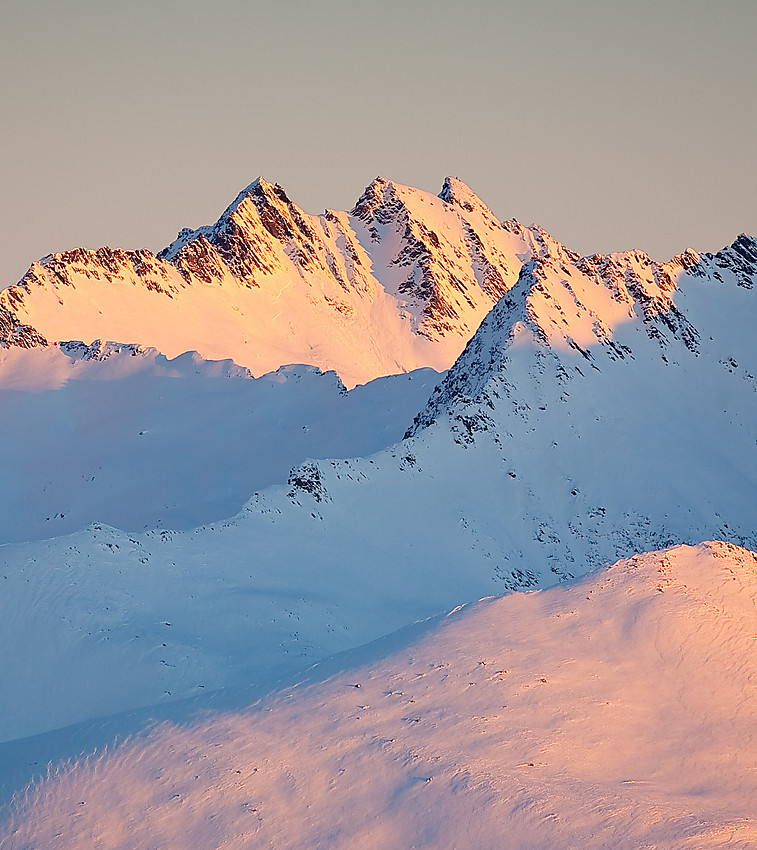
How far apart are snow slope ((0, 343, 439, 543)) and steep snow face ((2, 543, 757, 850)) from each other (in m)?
28.0

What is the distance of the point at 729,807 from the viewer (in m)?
18.5

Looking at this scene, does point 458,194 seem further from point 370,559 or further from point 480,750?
point 480,750

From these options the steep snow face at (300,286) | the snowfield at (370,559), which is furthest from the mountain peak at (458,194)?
the snowfield at (370,559)

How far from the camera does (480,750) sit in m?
20.1

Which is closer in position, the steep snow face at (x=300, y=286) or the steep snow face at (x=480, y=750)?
the steep snow face at (x=480, y=750)

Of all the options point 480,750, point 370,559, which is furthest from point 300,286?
point 480,750

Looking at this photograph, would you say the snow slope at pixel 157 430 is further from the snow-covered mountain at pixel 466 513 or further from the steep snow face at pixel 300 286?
the snow-covered mountain at pixel 466 513

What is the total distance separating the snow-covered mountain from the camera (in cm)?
3097

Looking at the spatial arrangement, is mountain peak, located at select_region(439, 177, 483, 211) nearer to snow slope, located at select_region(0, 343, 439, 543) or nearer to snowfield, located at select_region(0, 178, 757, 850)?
snowfield, located at select_region(0, 178, 757, 850)

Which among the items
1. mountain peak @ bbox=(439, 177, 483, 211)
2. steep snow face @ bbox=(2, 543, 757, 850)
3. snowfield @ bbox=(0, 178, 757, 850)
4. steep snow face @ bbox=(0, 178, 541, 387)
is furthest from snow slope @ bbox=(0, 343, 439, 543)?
mountain peak @ bbox=(439, 177, 483, 211)

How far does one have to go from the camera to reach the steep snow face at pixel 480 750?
18016 mm

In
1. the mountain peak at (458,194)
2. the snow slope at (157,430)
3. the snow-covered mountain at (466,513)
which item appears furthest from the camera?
the mountain peak at (458,194)

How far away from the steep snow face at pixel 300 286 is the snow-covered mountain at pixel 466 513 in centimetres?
2203

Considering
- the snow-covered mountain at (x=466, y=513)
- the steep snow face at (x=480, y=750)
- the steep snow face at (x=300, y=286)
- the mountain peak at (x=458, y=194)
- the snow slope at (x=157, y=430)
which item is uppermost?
the mountain peak at (x=458, y=194)
